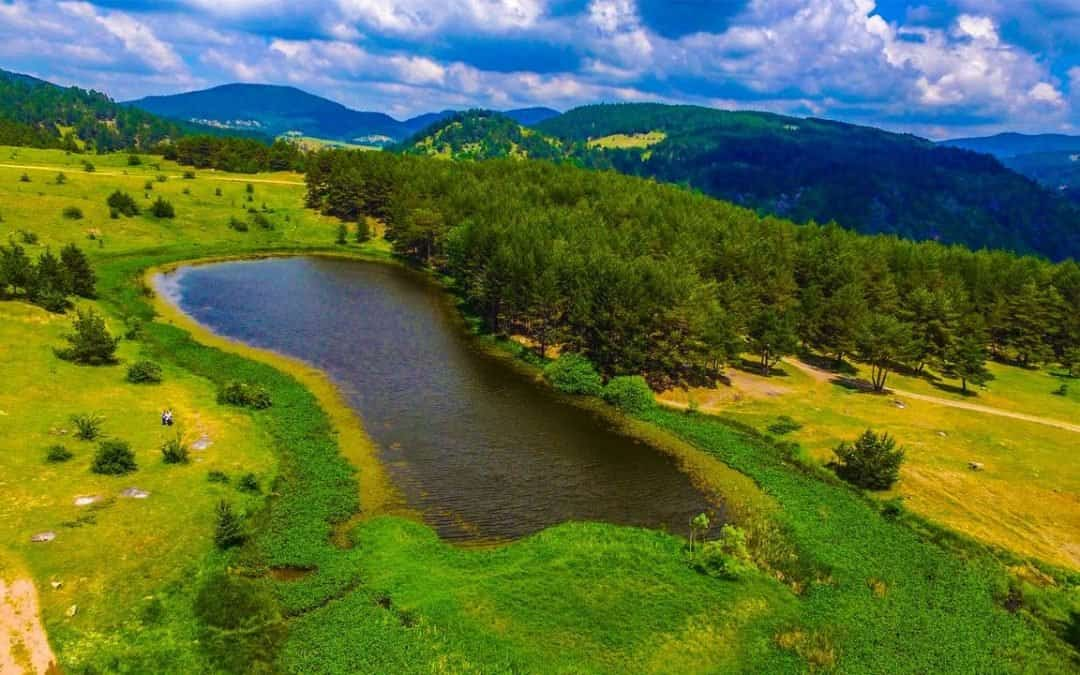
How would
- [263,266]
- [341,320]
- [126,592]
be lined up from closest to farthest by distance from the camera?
[126,592], [341,320], [263,266]

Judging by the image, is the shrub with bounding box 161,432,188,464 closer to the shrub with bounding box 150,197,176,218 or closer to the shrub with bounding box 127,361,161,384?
the shrub with bounding box 127,361,161,384

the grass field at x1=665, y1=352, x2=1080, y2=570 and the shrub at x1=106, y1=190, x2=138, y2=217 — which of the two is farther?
the shrub at x1=106, y1=190, x2=138, y2=217

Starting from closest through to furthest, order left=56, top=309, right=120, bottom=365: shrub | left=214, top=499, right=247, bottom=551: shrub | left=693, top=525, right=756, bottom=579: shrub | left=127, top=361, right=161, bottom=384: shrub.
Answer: left=214, top=499, right=247, bottom=551: shrub < left=693, top=525, right=756, bottom=579: shrub < left=127, top=361, right=161, bottom=384: shrub < left=56, top=309, right=120, bottom=365: shrub

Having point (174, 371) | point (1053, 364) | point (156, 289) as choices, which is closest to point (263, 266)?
point (156, 289)

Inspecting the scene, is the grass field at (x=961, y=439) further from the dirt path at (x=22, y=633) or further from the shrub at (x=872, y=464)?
the dirt path at (x=22, y=633)

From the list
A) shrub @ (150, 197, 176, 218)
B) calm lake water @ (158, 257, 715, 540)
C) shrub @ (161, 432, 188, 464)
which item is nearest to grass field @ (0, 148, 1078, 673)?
shrub @ (161, 432, 188, 464)

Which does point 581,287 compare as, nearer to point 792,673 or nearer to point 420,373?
point 420,373

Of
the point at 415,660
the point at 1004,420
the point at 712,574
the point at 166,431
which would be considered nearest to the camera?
the point at 415,660
